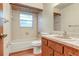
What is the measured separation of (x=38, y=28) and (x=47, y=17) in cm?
48

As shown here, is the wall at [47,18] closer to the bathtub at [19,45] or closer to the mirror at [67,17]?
the mirror at [67,17]

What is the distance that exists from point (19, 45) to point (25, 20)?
Answer: 78 centimetres

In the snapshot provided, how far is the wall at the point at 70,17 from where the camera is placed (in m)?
1.98

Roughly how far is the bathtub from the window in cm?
54

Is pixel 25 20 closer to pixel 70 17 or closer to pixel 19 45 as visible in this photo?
pixel 19 45

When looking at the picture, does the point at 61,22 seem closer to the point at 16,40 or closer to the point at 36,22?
the point at 36,22

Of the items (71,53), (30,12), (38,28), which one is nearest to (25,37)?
(38,28)

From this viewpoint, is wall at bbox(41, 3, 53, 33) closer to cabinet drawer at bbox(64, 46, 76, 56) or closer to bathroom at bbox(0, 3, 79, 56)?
bathroom at bbox(0, 3, 79, 56)

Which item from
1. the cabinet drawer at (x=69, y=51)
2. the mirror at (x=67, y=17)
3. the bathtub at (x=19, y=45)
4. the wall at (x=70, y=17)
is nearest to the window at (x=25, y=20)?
the bathtub at (x=19, y=45)

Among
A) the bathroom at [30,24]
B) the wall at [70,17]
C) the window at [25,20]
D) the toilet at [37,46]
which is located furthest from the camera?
the window at [25,20]

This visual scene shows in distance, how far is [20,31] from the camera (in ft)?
10.9

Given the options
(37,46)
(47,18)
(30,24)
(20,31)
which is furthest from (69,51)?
(20,31)

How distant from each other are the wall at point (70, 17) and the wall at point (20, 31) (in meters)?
1.01

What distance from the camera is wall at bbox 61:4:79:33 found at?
6.51ft
